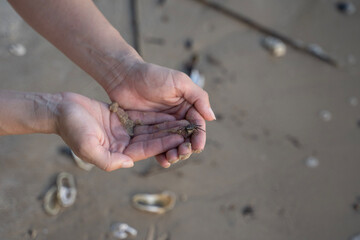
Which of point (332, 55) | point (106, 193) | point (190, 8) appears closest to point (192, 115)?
point (106, 193)

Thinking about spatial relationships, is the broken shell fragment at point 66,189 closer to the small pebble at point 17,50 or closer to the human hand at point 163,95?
the human hand at point 163,95

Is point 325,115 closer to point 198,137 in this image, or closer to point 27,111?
point 198,137

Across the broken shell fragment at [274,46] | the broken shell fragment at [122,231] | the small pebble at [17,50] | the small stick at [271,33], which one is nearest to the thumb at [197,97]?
the broken shell fragment at [122,231]

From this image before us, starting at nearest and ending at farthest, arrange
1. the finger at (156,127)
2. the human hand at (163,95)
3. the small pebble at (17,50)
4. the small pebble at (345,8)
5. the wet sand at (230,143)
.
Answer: the human hand at (163,95) < the finger at (156,127) < the wet sand at (230,143) < the small pebble at (17,50) < the small pebble at (345,8)

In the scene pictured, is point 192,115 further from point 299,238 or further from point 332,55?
point 332,55

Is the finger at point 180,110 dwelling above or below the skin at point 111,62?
below
